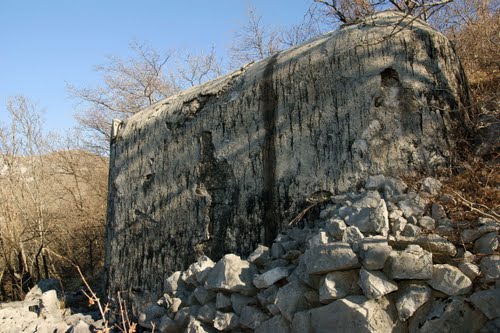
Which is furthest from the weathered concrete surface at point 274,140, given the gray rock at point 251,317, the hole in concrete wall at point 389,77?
the gray rock at point 251,317

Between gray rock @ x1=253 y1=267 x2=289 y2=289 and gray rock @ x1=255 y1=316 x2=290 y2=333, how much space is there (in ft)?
0.74

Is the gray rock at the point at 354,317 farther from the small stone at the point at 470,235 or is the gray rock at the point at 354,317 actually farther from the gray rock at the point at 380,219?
the small stone at the point at 470,235

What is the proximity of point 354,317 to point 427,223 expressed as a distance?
751 millimetres

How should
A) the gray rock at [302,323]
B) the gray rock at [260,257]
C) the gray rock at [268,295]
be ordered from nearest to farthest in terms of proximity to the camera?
the gray rock at [302,323] → the gray rock at [268,295] → the gray rock at [260,257]

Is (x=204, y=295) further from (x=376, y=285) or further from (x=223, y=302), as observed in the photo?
(x=376, y=285)

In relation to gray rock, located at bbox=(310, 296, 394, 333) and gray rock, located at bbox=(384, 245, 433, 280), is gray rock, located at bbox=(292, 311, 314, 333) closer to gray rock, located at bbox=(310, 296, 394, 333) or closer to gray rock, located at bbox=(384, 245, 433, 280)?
gray rock, located at bbox=(310, 296, 394, 333)

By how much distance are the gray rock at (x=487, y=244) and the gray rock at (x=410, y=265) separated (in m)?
0.30

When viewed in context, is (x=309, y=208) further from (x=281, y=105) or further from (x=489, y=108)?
(x=489, y=108)

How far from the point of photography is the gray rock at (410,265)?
8.91ft

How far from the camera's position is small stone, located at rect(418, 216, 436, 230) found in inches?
118

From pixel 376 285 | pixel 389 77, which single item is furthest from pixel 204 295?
pixel 389 77

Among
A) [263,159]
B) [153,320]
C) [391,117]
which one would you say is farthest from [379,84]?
[153,320]

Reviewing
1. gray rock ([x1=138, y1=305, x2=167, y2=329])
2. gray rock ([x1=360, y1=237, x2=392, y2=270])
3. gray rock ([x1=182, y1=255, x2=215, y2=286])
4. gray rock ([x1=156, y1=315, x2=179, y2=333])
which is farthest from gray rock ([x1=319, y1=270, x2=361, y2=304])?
gray rock ([x1=138, y1=305, x2=167, y2=329])

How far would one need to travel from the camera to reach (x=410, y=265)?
273 centimetres
